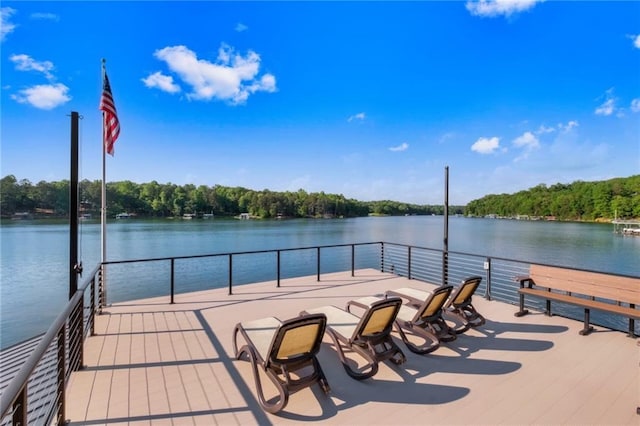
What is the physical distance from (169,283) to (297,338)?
12637 millimetres

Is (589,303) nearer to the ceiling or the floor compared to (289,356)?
nearer to the ceiling

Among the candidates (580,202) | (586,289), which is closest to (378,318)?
(586,289)

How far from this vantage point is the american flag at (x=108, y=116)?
5.07m

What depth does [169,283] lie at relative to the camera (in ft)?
43.2

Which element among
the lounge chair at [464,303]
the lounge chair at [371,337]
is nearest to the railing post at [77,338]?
the lounge chair at [371,337]

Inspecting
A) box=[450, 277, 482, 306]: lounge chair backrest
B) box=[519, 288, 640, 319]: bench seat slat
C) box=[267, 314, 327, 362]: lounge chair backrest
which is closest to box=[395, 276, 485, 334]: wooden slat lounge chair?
box=[450, 277, 482, 306]: lounge chair backrest

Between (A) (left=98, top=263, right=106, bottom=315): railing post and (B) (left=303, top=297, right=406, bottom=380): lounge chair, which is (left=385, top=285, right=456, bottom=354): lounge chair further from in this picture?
(A) (left=98, top=263, right=106, bottom=315): railing post

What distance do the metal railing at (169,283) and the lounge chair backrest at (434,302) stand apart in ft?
6.51

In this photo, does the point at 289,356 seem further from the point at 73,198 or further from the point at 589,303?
the point at 589,303

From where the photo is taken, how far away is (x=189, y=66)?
1152 cm

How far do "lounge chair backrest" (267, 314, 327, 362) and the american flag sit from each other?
4767mm

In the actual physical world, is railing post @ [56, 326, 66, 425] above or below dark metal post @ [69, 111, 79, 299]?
below

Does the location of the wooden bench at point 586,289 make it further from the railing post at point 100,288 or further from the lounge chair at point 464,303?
the railing post at point 100,288

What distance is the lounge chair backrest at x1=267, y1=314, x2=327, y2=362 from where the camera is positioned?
238 cm
